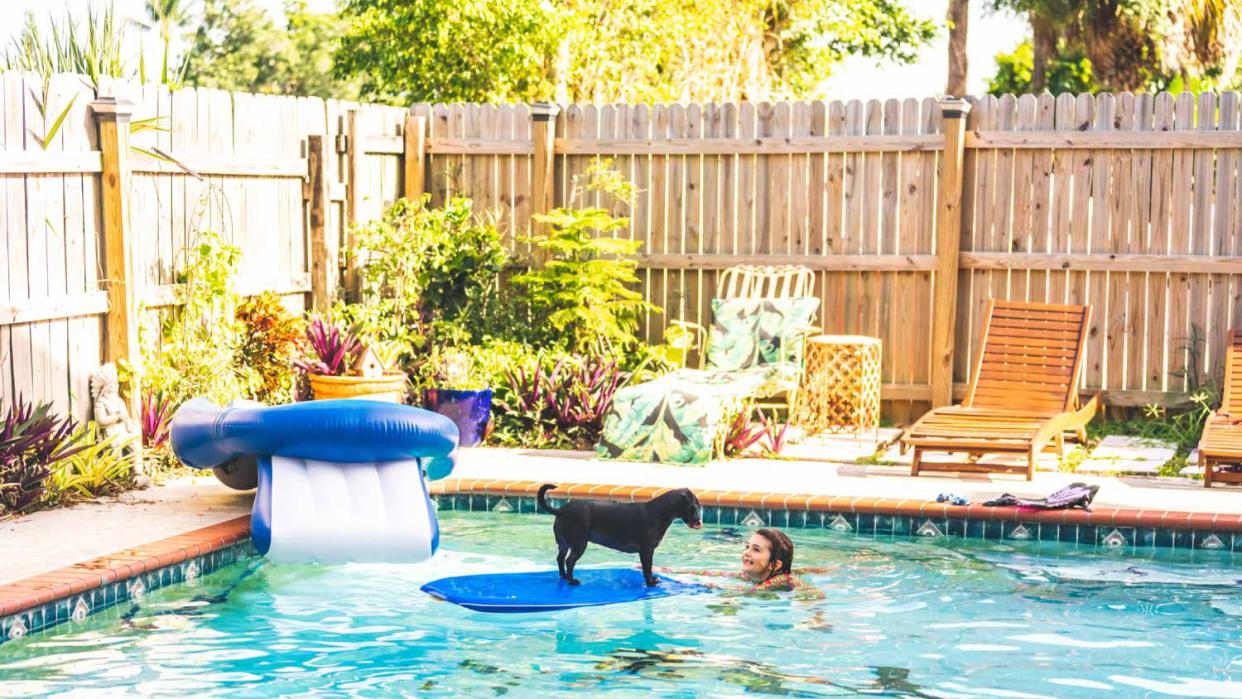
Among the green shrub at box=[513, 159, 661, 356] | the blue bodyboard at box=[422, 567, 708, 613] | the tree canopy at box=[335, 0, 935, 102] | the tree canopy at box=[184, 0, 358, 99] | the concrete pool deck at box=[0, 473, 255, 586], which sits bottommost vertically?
the blue bodyboard at box=[422, 567, 708, 613]

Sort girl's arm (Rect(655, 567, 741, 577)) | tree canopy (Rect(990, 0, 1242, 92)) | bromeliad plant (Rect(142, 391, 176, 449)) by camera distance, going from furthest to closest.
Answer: tree canopy (Rect(990, 0, 1242, 92)) < bromeliad plant (Rect(142, 391, 176, 449)) < girl's arm (Rect(655, 567, 741, 577))

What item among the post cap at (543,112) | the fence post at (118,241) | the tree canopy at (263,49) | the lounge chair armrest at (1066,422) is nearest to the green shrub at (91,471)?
the fence post at (118,241)

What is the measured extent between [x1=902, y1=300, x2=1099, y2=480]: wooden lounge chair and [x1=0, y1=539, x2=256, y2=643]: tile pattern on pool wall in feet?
12.9

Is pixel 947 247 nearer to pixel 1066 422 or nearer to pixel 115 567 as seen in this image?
pixel 1066 422

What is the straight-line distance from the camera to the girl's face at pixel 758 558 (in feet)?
21.6

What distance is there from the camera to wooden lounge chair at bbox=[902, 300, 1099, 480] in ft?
30.2

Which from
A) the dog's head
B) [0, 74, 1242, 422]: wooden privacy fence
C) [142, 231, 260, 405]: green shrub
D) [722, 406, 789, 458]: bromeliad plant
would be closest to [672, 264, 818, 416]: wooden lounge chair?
[0, 74, 1242, 422]: wooden privacy fence

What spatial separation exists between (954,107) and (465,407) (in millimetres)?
3694

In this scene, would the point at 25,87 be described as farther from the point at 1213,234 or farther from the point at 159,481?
the point at 1213,234

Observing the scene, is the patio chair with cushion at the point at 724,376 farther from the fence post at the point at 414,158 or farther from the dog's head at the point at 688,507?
the dog's head at the point at 688,507

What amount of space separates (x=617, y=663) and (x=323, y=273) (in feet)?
18.2

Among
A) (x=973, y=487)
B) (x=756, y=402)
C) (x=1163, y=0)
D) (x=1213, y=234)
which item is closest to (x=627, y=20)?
(x=1163, y=0)

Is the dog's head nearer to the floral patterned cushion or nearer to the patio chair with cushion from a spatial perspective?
the patio chair with cushion

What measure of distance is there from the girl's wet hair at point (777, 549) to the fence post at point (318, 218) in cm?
498
